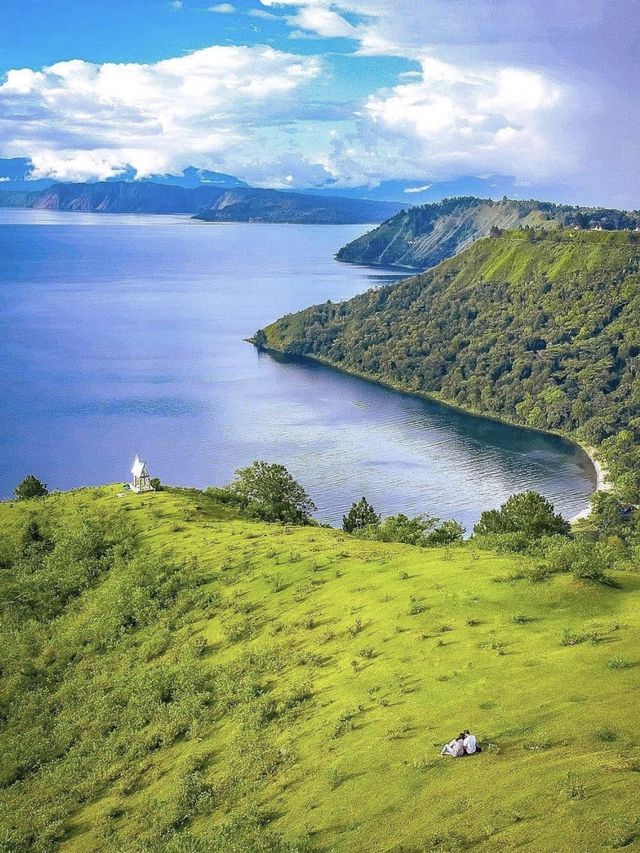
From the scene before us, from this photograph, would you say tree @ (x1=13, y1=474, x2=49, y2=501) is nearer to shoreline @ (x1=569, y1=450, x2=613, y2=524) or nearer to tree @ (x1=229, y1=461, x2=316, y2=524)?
tree @ (x1=229, y1=461, x2=316, y2=524)

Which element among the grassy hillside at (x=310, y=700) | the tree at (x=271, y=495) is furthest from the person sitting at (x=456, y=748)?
the tree at (x=271, y=495)

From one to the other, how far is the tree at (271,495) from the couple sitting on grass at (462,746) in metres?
54.6

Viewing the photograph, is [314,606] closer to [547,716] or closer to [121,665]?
[121,665]

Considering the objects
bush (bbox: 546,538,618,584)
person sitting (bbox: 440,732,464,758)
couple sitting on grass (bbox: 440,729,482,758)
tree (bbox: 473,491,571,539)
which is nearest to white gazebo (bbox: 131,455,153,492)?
tree (bbox: 473,491,571,539)

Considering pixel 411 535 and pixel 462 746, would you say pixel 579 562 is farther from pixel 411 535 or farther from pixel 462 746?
pixel 411 535

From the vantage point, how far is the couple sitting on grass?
91.6 ft

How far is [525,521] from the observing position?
7406cm

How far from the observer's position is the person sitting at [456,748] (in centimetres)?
2808

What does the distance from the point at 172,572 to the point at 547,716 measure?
111 feet

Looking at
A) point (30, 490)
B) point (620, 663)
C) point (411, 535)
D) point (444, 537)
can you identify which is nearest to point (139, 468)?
point (30, 490)

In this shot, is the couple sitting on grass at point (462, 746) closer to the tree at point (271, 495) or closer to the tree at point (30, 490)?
the tree at point (271, 495)

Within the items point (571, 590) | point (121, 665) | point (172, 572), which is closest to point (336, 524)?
point (172, 572)

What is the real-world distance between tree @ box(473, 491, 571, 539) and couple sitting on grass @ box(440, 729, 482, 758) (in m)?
41.7

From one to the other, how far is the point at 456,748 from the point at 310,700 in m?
10.3
